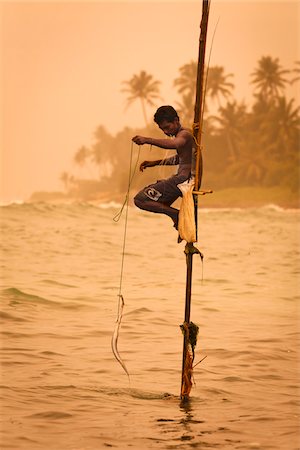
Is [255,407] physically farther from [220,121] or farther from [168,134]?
[220,121]

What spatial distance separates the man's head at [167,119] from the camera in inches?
336

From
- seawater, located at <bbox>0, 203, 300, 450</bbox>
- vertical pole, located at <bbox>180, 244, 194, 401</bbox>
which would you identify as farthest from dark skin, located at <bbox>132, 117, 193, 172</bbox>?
seawater, located at <bbox>0, 203, 300, 450</bbox>

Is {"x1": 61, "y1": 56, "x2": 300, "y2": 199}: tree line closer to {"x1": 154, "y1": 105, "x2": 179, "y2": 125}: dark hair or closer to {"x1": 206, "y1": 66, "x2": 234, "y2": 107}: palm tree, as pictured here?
{"x1": 206, "y1": 66, "x2": 234, "y2": 107}: palm tree

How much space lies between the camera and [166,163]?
8672mm

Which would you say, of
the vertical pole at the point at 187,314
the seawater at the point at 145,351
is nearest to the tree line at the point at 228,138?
the seawater at the point at 145,351

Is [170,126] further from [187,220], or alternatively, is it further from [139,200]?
[187,220]

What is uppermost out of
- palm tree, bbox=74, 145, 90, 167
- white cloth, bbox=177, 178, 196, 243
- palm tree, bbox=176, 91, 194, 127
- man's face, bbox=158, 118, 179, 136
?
palm tree, bbox=176, 91, 194, 127

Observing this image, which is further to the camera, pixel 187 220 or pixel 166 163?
pixel 166 163

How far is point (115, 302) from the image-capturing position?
21891 millimetres

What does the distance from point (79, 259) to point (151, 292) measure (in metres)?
9.44

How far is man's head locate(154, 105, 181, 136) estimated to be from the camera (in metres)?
8.53

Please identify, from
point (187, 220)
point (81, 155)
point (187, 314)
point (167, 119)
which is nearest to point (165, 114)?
point (167, 119)

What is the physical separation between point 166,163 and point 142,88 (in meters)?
41.0

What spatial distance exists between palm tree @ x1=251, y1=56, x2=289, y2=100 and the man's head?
4221 cm
